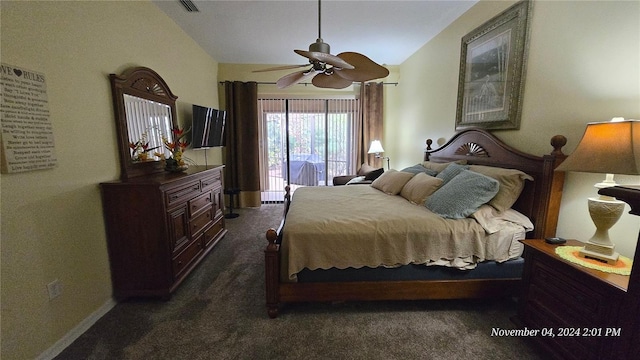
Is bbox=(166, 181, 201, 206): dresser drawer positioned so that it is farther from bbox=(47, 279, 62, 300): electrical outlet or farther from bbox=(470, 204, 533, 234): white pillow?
bbox=(470, 204, 533, 234): white pillow

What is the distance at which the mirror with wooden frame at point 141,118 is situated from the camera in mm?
2113

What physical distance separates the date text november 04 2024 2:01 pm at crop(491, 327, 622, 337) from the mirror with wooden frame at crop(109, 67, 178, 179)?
3175 millimetres

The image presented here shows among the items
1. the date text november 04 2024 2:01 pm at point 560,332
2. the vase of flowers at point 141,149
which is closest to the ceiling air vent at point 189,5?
the vase of flowers at point 141,149

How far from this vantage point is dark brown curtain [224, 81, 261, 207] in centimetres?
459

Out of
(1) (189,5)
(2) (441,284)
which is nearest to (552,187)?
(2) (441,284)

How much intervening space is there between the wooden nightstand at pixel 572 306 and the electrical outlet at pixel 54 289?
2979 mm

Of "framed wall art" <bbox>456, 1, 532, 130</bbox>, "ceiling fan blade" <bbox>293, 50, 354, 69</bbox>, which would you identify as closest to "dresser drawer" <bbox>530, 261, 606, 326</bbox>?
"framed wall art" <bbox>456, 1, 532, 130</bbox>

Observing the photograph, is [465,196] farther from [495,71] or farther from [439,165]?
[495,71]

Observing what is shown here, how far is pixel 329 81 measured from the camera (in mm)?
2443

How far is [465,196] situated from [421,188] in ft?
1.62

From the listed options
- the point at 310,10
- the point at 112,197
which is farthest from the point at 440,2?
the point at 112,197

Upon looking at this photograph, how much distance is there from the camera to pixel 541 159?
72.9 inches

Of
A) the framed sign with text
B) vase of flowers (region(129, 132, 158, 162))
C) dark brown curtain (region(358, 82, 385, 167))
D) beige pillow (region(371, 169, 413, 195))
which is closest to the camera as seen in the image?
the framed sign with text

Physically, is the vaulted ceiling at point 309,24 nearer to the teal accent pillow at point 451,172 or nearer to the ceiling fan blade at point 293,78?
the ceiling fan blade at point 293,78
